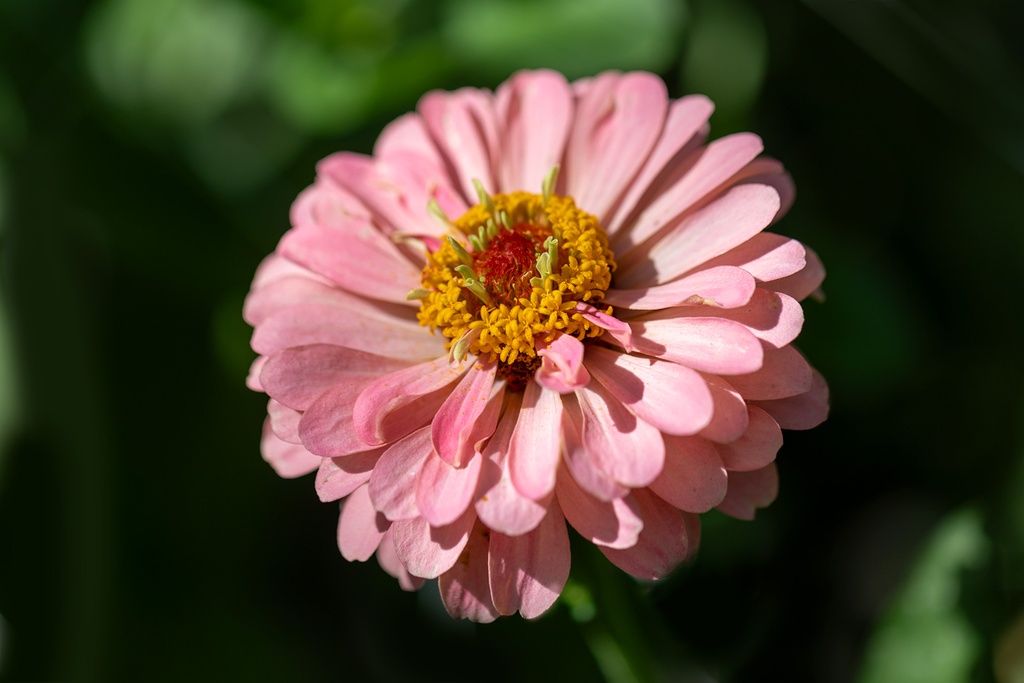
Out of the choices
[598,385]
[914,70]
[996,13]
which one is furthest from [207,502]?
[996,13]

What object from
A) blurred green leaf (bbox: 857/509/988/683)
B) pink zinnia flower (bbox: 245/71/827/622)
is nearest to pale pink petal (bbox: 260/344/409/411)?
pink zinnia flower (bbox: 245/71/827/622)

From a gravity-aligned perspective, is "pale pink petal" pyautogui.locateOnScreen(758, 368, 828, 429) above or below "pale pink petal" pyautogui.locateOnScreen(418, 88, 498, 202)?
below

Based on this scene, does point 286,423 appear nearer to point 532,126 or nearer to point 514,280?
point 514,280

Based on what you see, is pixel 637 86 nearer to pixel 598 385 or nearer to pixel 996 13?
pixel 598 385

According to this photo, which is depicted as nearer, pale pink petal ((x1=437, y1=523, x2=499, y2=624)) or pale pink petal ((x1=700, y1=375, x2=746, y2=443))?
pale pink petal ((x1=700, y1=375, x2=746, y2=443))

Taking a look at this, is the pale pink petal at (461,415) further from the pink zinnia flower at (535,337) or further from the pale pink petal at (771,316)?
the pale pink petal at (771,316)

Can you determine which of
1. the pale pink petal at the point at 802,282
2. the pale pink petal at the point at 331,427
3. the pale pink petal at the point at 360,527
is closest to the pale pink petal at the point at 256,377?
the pale pink petal at the point at 331,427

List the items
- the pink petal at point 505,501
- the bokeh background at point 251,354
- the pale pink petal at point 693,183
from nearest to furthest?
1. the pink petal at point 505,501
2. the pale pink petal at point 693,183
3. the bokeh background at point 251,354

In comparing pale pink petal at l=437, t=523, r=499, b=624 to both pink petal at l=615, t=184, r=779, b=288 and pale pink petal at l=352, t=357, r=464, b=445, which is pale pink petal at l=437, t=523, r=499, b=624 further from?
pink petal at l=615, t=184, r=779, b=288
